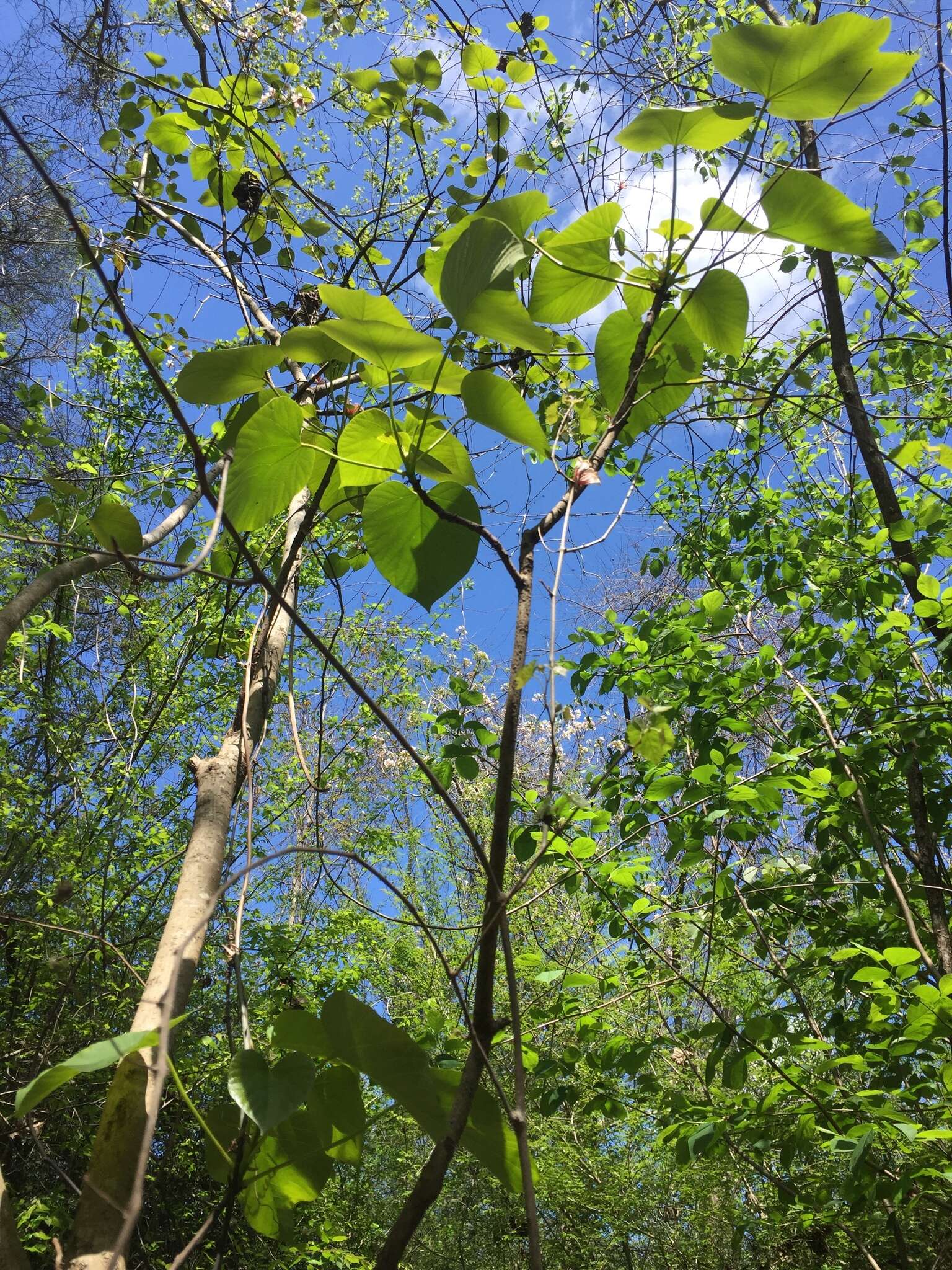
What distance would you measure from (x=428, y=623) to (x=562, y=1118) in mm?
3569

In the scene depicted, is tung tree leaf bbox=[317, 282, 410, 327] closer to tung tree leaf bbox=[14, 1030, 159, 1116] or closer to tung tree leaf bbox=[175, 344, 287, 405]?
tung tree leaf bbox=[175, 344, 287, 405]

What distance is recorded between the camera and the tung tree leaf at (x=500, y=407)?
36cm

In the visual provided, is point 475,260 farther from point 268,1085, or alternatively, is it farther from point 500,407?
point 268,1085

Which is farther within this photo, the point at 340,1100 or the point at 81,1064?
the point at 340,1100

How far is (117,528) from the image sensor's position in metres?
0.41

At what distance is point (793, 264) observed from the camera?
169cm

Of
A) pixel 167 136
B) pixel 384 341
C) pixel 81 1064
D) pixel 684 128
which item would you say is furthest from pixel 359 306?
pixel 167 136

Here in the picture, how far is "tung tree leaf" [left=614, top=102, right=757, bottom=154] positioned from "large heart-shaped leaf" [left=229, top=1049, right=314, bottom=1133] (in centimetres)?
38

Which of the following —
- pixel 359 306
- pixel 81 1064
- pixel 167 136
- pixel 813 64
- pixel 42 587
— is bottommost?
pixel 81 1064

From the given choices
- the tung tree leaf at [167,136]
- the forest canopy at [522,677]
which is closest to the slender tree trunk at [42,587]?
the forest canopy at [522,677]

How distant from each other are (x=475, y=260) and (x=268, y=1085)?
1.04 feet

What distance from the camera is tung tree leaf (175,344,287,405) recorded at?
1.24 feet

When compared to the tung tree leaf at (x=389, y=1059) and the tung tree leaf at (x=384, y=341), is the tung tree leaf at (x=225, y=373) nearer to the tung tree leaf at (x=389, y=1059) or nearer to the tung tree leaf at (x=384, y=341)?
the tung tree leaf at (x=384, y=341)

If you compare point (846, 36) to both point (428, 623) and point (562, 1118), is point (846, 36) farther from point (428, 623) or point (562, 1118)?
point (428, 623)
